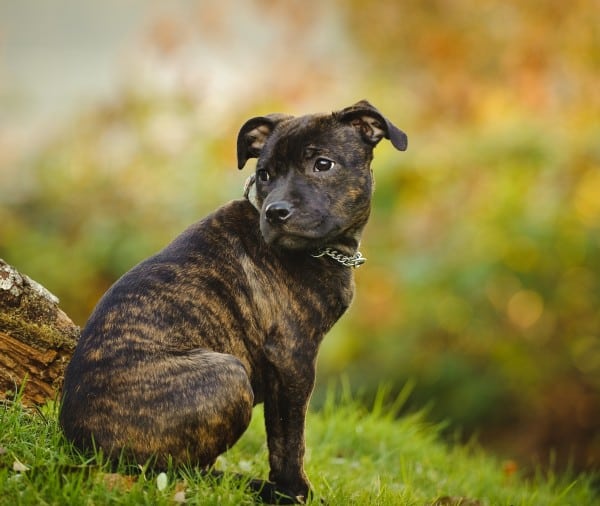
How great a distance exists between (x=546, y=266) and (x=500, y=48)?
5.39 m

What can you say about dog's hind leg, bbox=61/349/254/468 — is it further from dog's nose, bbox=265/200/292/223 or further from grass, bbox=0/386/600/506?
dog's nose, bbox=265/200/292/223

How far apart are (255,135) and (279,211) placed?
86 centimetres

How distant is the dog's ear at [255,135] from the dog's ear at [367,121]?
1.42 ft

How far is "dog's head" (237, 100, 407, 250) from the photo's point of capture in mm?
4363

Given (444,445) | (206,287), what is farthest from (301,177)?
(444,445)

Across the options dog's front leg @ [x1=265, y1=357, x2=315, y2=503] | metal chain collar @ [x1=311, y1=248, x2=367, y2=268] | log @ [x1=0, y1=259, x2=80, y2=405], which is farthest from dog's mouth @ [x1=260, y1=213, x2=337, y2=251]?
log @ [x1=0, y1=259, x2=80, y2=405]

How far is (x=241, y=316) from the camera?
4488mm

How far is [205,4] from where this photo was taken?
46.4 ft

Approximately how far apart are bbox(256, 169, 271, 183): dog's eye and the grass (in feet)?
5.60

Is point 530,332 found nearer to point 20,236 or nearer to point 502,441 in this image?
point 502,441

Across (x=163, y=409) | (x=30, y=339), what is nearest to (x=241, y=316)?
(x=163, y=409)

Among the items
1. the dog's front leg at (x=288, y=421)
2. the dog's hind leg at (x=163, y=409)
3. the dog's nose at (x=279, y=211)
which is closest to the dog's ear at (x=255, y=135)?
the dog's nose at (x=279, y=211)

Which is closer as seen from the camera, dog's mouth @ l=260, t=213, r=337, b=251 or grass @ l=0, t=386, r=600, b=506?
grass @ l=0, t=386, r=600, b=506

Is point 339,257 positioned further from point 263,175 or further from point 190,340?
point 190,340
